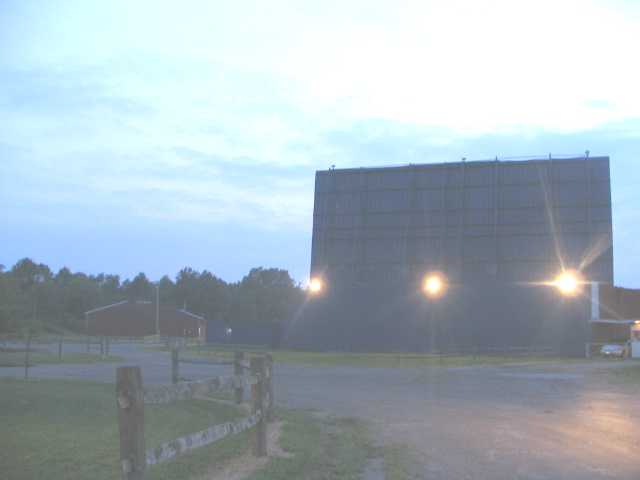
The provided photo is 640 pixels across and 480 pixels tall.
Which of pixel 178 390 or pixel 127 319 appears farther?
pixel 127 319

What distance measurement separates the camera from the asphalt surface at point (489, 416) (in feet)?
30.4

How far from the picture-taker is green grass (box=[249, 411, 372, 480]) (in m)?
8.50

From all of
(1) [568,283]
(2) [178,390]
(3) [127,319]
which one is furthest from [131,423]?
(3) [127,319]

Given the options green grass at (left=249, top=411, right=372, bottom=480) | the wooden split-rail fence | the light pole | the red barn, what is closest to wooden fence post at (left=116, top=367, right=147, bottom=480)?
the wooden split-rail fence

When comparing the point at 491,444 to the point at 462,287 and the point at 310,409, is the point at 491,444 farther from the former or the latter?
the point at 462,287

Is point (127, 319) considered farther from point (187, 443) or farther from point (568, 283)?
point (187, 443)

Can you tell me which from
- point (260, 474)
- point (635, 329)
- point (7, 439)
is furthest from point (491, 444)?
point (635, 329)

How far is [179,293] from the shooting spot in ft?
462

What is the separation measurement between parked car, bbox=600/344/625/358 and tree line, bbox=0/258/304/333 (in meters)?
60.9

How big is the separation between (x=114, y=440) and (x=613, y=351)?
4474 centimetres

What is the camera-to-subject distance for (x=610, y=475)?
8609 millimetres

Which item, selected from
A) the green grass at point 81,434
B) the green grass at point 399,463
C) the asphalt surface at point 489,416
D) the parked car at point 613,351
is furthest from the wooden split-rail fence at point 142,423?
the parked car at point 613,351

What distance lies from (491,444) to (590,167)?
48567mm

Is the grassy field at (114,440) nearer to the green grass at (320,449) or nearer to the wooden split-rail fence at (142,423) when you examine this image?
the green grass at (320,449)
